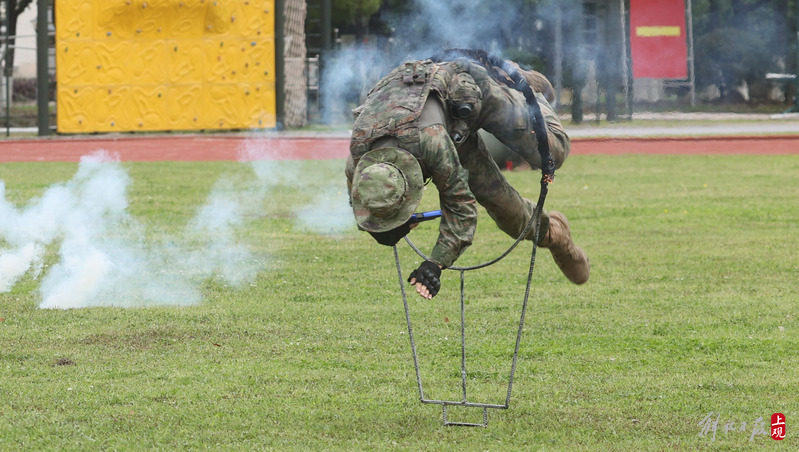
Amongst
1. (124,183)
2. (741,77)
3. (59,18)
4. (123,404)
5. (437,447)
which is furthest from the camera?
(59,18)

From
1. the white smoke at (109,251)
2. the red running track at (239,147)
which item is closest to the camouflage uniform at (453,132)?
the white smoke at (109,251)

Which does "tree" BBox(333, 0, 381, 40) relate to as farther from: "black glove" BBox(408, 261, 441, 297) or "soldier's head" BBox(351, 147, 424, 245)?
"black glove" BBox(408, 261, 441, 297)

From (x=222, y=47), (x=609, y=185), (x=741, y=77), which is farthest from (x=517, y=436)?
(x=222, y=47)

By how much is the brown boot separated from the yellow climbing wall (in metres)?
19.6

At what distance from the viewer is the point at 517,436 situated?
5.27 m

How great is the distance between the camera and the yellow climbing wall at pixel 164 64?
25766 millimetres

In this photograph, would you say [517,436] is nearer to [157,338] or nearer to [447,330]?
[447,330]

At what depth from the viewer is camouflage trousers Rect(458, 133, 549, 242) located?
21.2ft

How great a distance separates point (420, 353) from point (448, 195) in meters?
1.72

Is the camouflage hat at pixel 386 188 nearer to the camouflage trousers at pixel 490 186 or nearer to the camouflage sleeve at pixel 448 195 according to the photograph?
the camouflage sleeve at pixel 448 195

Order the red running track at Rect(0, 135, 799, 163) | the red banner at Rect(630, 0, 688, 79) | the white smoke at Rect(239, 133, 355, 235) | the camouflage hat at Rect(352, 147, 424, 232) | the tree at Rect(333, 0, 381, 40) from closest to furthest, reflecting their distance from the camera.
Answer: the camouflage hat at Rect(352, 147, 424, 232) → the red banner at Rect(630, 0, 688, 79) → the white smoke at Rect(239, 133, 355, 235) → the red running track at Rect(0, 135, 799, 163) → the tree at Rect(333, 0, 381, 40)

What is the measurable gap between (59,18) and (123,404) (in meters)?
21.8

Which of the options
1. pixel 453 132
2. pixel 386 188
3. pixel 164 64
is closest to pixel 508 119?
pixel 453 132

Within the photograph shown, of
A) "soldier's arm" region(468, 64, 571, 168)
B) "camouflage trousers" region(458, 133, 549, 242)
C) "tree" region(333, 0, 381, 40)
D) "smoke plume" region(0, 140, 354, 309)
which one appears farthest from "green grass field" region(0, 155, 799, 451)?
"tree" region(333, 0, 381, 40)
